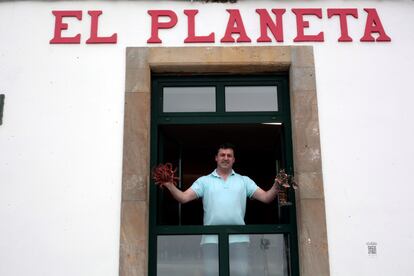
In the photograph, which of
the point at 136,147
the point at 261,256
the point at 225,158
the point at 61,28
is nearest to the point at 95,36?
the point at 61,28

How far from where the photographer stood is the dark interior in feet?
19.3

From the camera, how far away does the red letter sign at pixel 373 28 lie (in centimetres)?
581

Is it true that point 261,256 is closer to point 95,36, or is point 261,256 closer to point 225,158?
point 225,158

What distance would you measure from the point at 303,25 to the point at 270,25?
34 cm

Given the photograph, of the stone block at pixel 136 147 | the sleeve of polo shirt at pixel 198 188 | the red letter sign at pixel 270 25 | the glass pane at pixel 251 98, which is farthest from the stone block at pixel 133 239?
the red letter sign at pixel 270 25

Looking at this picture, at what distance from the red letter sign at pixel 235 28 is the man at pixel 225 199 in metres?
1.10

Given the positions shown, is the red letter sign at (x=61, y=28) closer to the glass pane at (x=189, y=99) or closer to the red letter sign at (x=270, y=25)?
the glass pane at (x=189, y=99)

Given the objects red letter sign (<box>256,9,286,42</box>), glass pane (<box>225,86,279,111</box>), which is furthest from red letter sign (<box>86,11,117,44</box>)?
red letter sign (<box>256,9,286,42</box>)

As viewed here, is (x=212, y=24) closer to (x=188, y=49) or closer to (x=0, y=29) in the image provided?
(x=188, y=49)

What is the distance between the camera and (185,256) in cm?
546

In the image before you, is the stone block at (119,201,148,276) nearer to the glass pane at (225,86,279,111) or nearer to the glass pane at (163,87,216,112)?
the glass pane at (163,87,216,112)

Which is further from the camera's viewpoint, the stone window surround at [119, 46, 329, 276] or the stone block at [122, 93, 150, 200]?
the stone block at [122, 93, 150, 200]

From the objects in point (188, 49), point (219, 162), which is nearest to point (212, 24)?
point (188, 49)

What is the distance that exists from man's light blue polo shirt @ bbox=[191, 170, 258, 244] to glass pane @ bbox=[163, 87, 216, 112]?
73 centimetres
